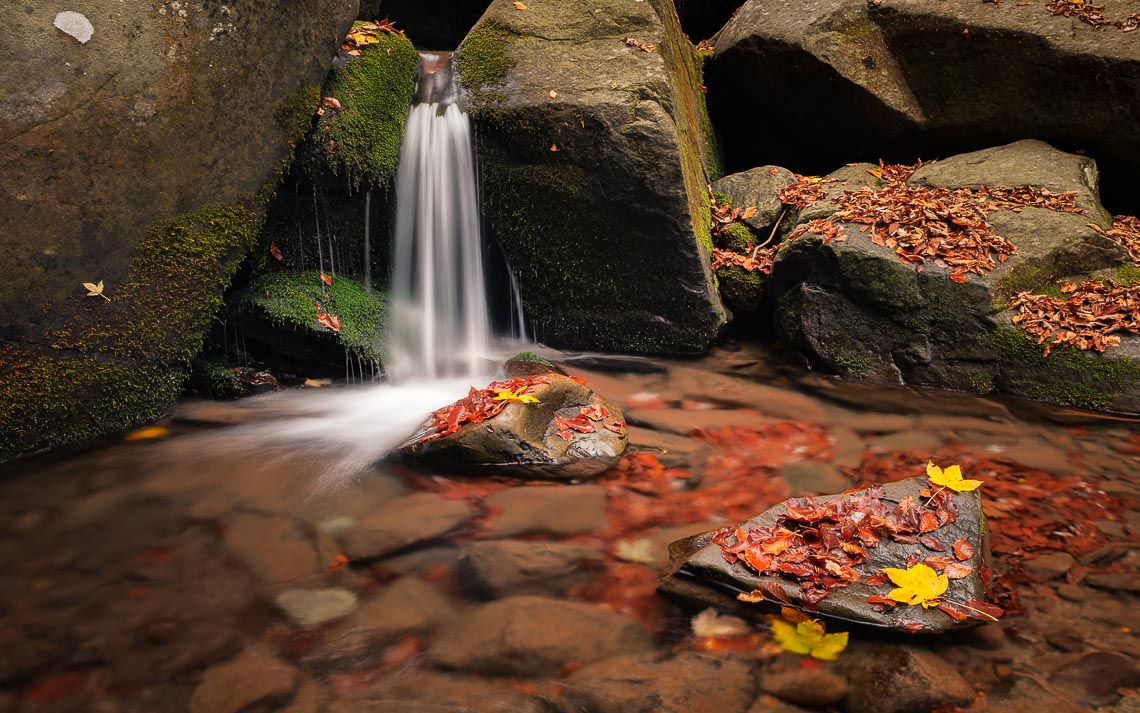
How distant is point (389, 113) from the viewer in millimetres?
6156

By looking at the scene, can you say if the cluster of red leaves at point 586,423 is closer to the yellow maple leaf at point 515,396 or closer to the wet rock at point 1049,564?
the yellow maple leaf at point 515,396

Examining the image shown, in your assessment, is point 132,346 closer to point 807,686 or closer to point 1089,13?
point 807,686

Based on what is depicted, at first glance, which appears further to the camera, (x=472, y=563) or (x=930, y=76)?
(x=930, y=76)

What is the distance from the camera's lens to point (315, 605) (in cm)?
290

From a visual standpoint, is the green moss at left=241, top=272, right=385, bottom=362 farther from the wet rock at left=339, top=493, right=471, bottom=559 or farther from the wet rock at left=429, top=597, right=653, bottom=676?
the wet rock at left=429, top=597, right=653, bottom=676

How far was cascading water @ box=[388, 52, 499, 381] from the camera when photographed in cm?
630

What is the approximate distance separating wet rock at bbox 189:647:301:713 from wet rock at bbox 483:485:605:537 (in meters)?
1.17

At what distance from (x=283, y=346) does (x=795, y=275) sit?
437 centimetres

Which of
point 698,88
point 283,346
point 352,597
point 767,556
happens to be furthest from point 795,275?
point 352,597

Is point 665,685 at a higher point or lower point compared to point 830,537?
lower

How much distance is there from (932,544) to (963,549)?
12 centimetres

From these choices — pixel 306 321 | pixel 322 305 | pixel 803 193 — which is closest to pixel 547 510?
A: pixel 306 321

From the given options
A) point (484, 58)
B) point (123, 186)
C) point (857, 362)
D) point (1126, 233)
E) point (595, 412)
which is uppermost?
point (484, 58)

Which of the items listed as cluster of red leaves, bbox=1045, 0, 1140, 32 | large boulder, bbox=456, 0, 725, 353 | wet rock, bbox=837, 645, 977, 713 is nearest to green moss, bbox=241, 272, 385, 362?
large boulder, bbox=456, 0, 725, 353
